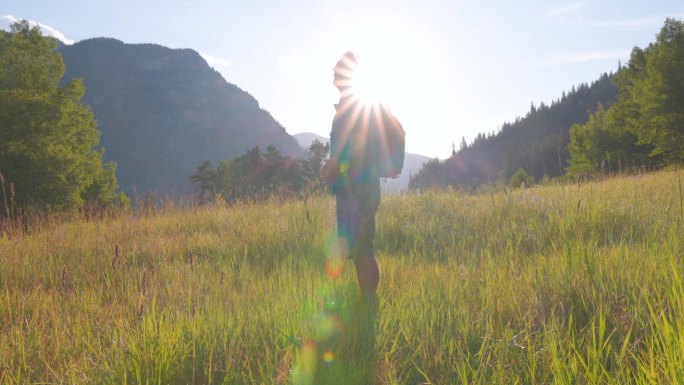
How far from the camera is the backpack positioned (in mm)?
2982

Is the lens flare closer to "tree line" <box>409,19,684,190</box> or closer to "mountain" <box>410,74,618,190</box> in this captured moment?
"tree line" <box>409,19,684,190</box>

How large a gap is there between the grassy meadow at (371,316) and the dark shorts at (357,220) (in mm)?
332

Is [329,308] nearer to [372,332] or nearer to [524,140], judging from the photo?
[372,332]

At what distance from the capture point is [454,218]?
5.62 m

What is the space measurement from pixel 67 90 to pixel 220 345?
24773 mm

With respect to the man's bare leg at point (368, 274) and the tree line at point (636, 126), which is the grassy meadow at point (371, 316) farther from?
the tree line at point (636, 126)

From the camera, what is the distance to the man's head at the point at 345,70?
306 cm

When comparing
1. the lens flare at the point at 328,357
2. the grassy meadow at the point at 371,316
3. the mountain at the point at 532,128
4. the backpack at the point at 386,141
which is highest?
the mountain at the point at 532,128

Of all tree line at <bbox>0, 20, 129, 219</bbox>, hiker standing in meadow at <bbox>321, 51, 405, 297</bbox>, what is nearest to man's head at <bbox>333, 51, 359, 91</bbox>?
hiker standing in meadow at <bbox>321, 51, 405, 297</bbox>

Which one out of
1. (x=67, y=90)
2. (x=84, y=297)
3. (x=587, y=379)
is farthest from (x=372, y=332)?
(x=67, y=90)

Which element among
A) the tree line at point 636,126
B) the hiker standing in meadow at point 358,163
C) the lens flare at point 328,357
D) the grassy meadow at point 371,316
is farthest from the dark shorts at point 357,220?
the tree line at point 636,126

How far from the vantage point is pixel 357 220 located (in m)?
2.95

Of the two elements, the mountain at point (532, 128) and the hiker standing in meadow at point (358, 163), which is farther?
the mountain at point (532, 128)

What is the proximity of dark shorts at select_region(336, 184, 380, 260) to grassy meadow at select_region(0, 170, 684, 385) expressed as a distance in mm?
332
